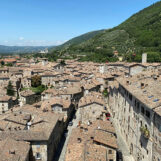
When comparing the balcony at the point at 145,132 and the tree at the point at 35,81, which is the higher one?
the balcony at the point at 145,132

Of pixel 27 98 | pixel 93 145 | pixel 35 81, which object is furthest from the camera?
pixel 35 81

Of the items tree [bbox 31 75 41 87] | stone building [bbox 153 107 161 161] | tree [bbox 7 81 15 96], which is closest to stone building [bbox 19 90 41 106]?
tree [bbox 7 81 15 96]

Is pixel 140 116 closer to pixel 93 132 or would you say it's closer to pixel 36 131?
pixel 93 132

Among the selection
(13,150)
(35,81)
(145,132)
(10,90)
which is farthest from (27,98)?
(145,132)

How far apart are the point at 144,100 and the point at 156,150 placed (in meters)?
7.19

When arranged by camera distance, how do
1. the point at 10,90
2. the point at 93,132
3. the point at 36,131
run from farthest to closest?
the point at 10,90 → the point at 93,132 → the point at 36,131

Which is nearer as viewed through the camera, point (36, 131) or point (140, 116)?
point (140, 116)

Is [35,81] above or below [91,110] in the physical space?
above

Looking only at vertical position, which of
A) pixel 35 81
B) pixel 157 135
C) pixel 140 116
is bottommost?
pixel 35 81

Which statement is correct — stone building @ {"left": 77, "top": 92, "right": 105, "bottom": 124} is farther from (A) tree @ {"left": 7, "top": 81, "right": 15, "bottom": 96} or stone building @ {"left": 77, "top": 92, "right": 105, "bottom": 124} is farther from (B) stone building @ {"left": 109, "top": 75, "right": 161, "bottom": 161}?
(A) tree @ {"left": 7, "top": 81, "right": 15, "bottom": 96}

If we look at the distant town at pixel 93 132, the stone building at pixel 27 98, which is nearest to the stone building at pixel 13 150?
the distant town at pixel 93 132

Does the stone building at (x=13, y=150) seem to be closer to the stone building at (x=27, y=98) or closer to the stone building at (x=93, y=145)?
the stone building at (x=93, y=145)

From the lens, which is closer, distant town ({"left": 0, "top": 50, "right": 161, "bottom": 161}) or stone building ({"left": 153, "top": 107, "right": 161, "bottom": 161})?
stone building ({"left": 153, "top": 107, "right": 161, "bottom": 161})

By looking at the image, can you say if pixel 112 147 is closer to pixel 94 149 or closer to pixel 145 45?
pixel 94 149
